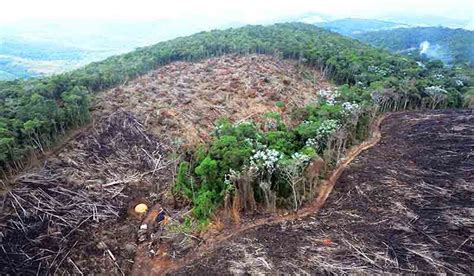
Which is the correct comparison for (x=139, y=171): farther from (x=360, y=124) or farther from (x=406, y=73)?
(x=406, y=73)

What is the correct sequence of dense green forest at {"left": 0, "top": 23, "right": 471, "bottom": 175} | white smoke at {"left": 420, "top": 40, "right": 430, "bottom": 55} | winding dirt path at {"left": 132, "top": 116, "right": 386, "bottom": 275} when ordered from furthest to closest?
white smoke at {"left": 420, "top": 40, "right": 430, "bottom": 55} < dense green forest at {"left": 0, "top": 23, "right": 471, "bottom": 175} < winding dirt path at {"left": 132, "top": 116, "right": 386, "bottom": 275}

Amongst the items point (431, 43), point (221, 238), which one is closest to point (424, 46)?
point (431, 43)

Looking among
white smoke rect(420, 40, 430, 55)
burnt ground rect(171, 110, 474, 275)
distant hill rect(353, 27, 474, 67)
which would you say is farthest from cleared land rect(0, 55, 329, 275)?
white smoke rect(420, 40, 430, 55)

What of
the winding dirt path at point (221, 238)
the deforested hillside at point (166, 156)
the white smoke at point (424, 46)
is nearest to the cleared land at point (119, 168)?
the deforested hillside at point (166, 156)

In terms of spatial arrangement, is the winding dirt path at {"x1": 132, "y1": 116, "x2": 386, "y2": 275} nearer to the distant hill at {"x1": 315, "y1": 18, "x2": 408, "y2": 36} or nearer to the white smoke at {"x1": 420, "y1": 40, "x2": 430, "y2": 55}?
the white smoke at {"x1": 420, "y1": 40, "x2": 430, "y2": 55}

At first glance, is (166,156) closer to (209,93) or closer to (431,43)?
(209,93)
